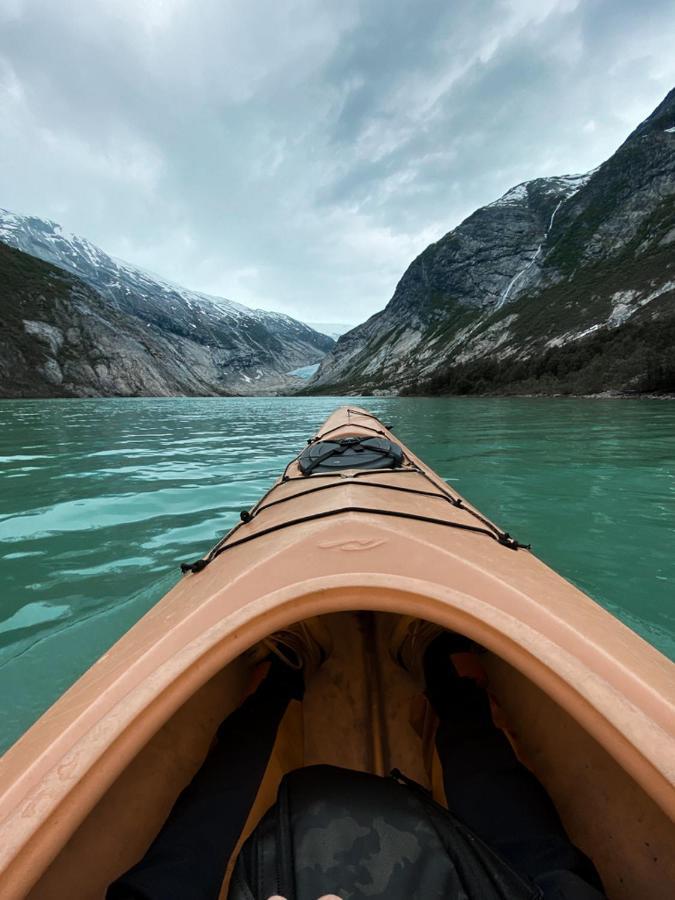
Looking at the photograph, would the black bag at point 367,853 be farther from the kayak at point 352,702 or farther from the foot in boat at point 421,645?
the foot in boat at point 421,645

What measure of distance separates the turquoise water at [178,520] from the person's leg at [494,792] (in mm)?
2020

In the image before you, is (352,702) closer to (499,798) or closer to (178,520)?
(499,798)

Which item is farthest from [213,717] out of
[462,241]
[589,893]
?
[462,241]

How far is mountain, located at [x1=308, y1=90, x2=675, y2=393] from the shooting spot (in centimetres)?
4144

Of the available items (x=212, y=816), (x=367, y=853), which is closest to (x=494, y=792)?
(x=367, y=853)

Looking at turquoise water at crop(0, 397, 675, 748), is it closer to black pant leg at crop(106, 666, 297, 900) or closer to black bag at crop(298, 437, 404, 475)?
black pant leg at crop(106, 666, 297, 900)

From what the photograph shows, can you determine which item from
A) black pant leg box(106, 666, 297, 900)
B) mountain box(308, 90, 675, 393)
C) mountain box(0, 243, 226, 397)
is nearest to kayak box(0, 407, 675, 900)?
black pant leg box(106, 666, 297, 900)

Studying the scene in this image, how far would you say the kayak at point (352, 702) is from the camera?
3.68 feet

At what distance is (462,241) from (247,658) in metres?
126

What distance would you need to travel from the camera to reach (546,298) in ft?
236

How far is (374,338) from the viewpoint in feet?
422

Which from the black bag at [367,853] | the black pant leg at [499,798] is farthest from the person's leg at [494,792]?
the black bag at [367,853]

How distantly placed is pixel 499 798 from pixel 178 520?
520 centimetres

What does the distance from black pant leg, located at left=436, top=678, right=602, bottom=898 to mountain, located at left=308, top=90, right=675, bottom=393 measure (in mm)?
34391
